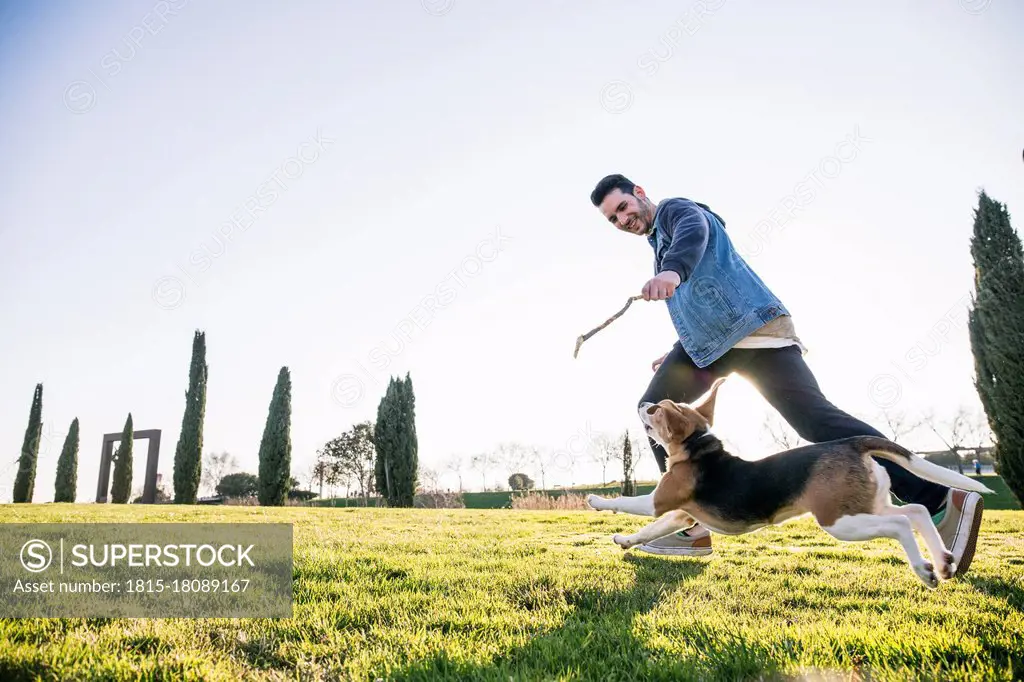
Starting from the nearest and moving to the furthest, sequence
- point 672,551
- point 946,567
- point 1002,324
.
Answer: point 946,567
point 672,551
point 1002,324

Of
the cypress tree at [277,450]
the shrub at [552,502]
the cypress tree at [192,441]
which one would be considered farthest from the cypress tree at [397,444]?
the shrub at [552,502]

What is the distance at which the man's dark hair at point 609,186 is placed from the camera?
3.34 metres

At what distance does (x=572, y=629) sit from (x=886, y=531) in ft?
4.77

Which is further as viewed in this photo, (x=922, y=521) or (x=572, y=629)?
(x=572, y=629)

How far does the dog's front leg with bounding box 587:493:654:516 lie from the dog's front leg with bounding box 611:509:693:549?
71 mm

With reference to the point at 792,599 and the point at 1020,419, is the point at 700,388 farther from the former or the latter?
the point at 1020,419

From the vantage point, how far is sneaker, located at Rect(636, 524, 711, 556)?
3.87 metres

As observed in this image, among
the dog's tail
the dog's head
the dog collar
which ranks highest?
the dog's head

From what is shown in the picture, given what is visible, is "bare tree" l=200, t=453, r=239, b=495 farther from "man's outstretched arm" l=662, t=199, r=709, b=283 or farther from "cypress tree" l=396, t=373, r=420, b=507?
"man's outstretched arm" l=662, t=199, r=709, b=283

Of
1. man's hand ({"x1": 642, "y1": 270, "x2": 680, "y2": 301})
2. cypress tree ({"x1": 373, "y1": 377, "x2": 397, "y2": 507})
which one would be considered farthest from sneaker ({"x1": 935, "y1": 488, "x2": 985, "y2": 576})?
cypress tree ({"x1": 373, "y1": 377, "x2": 397, "y2": 507})

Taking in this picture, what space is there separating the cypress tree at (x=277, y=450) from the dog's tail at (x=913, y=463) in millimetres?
30731

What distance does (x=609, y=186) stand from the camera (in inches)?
132

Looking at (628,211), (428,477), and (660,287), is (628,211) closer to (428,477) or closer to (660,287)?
(660,287)

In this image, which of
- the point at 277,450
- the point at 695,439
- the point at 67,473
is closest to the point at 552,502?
the point at 695,439
